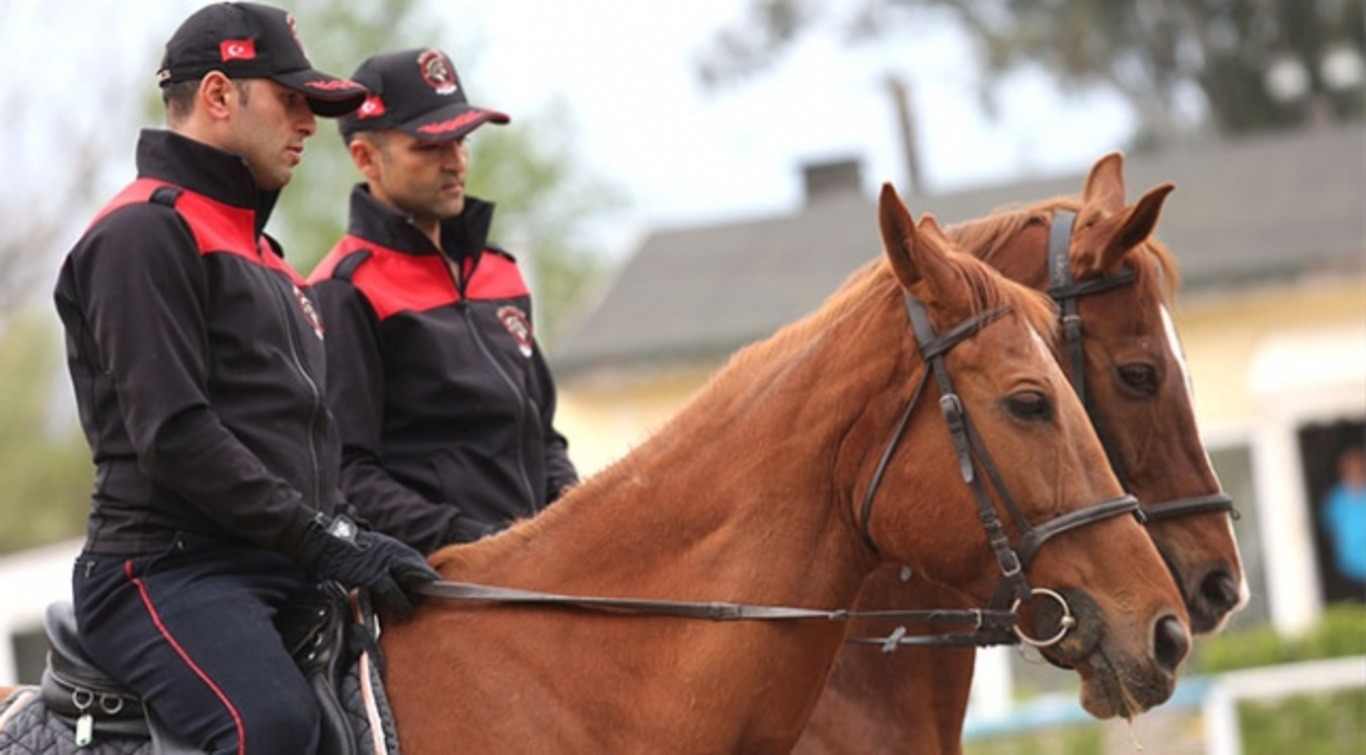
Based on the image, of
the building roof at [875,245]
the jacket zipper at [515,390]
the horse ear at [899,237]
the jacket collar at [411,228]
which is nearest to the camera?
the horse ear at [899,237]

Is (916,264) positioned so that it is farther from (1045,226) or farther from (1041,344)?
(1045,226)

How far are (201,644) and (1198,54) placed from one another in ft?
133

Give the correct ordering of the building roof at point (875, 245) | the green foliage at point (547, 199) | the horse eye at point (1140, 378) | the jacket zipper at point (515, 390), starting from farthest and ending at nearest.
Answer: the green foliage at point (547, 199) < the building roof at point (875, 245) < the horse eye at point (1140, 378) < the jacket zipper at point (515, 390)

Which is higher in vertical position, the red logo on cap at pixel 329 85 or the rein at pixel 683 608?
the red logo on cap at pixel 329 85

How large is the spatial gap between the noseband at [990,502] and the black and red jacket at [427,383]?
1521 mm

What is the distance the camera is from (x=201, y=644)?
4.76m

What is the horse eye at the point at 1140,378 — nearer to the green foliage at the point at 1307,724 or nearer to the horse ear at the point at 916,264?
the horse ear at the point at 916,264

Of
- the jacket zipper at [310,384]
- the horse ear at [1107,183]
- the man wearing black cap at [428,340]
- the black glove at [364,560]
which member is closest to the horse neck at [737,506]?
the black glove at [364,560]

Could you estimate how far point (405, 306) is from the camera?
628cm

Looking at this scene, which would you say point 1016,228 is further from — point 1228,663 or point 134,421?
point 1228,663

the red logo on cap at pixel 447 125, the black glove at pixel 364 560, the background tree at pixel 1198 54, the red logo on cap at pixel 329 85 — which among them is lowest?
the background tree at pixel 1198 54

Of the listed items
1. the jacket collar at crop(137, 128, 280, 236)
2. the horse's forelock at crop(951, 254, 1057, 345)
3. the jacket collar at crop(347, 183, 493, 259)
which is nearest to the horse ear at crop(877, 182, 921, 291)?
the horse's forelock at crop(951, 254, 1057, 345)

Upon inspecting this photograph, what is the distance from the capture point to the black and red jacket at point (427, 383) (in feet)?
19.9

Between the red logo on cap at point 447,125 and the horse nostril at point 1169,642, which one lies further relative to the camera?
the red logo on cap at point 447,125
